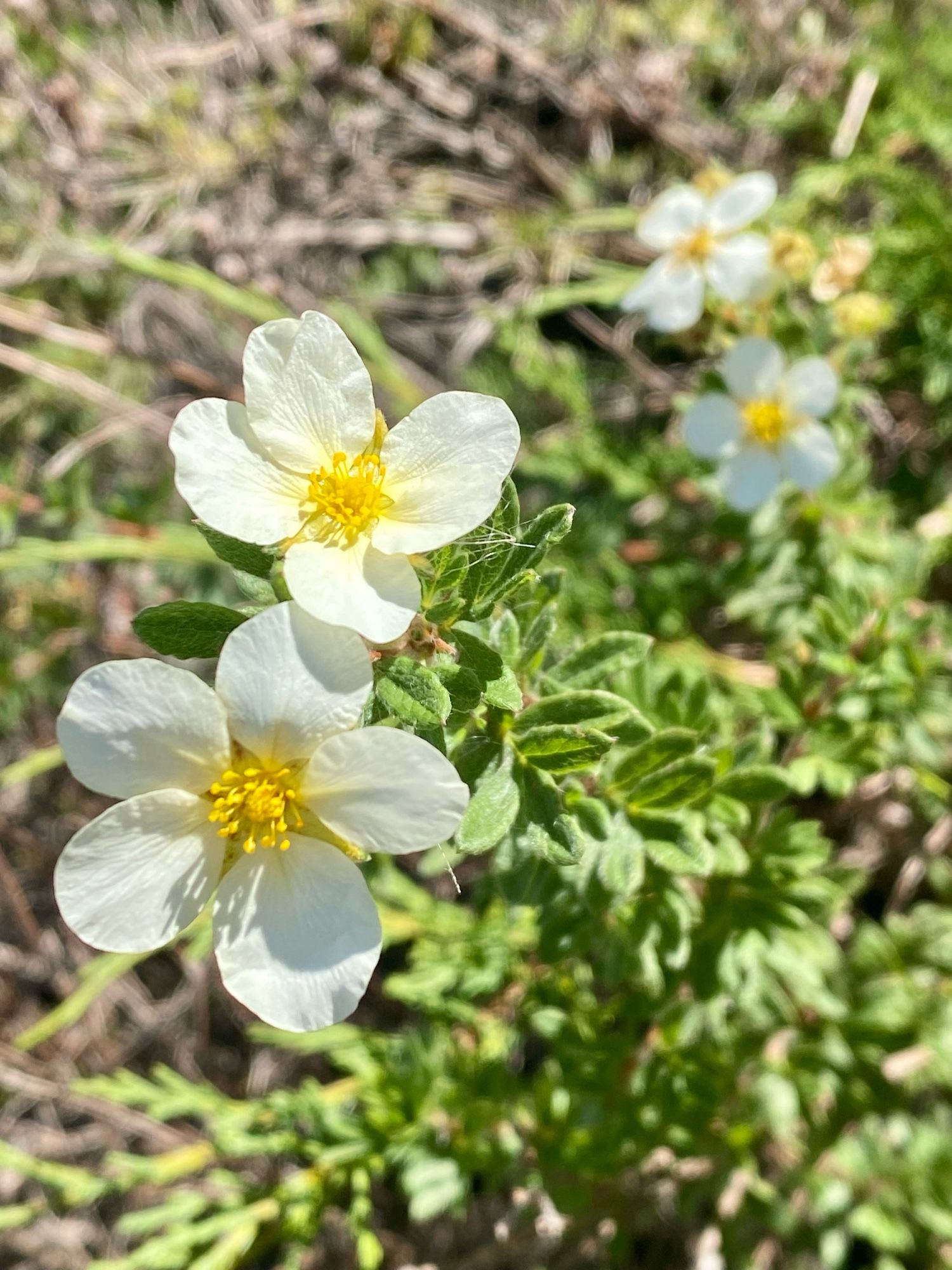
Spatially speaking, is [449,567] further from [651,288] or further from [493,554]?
[651,288]

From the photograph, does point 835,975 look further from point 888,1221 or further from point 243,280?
point 243,280

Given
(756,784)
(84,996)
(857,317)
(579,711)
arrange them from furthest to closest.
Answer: (84,996) < (857,317) < (756,784) < (579,711)

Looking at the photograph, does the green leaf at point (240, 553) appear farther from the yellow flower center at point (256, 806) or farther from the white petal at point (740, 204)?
the white petal at point (740, 204)

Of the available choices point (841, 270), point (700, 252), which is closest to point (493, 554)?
point (700, 252)

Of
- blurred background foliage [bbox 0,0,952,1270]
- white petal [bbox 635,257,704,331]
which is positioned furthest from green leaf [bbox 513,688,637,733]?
white petal [bbox 635,257,704,331]

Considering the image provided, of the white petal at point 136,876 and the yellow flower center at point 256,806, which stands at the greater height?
the yellow flower center at point 256,806

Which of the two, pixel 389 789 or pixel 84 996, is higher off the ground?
pixel 389 789

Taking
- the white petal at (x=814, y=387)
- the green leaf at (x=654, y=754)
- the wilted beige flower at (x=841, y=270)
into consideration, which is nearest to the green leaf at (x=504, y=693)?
the green leaf at (x=654, y=754)
